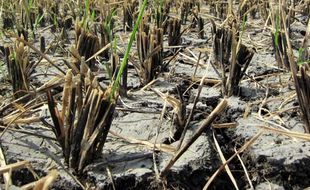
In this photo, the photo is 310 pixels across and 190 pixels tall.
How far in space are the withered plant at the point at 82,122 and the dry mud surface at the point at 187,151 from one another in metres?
0.05

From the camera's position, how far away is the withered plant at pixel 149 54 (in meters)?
2.00

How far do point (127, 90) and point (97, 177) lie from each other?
766 mm

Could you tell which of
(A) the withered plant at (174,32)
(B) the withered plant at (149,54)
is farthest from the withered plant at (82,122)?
(A) the withered plant at (174,32)

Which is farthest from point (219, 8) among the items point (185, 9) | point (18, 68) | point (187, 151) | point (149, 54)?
point (187, 151)

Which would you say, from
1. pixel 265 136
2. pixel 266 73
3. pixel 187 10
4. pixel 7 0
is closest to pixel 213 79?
pixel 266 73

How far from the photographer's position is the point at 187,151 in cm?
142

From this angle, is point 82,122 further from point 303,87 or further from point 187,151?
point 303,87

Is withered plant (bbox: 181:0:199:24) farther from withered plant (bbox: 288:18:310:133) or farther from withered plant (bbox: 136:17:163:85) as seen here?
withered plant (bbox: 288:18:310:133)

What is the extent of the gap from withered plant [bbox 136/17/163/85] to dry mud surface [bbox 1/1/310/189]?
0.18 m

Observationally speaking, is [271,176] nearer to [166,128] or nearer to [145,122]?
[166,128]

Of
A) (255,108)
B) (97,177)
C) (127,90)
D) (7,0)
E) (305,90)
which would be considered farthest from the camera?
(7,0)

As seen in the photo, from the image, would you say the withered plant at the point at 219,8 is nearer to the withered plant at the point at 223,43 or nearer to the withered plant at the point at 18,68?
the withered plant at the point at 223,43

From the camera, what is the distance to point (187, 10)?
3.29 meters

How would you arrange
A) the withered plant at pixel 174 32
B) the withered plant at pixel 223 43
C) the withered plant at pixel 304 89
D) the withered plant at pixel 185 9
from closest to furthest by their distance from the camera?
the withered plant at pixel 304 89 → the withered plant at pixel 223 43 → the withered plant at pixel 174 32 → the withered plant at pixel 185 9
